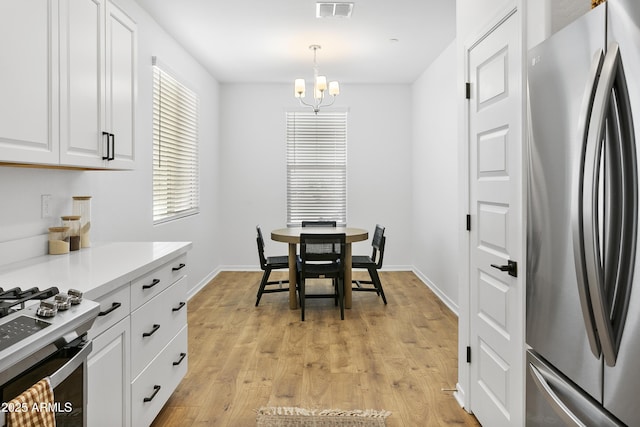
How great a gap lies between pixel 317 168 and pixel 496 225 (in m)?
4.59

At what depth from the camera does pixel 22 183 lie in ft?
7.20

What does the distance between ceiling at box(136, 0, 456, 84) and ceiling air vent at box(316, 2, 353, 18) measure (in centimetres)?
6

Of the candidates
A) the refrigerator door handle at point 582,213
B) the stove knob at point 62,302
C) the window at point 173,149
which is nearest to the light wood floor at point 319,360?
the window at point 173,149

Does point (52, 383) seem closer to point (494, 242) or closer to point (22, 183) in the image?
point (22, 183)

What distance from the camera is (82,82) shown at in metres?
2.06

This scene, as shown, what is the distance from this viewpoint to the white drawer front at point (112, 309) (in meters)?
1.59

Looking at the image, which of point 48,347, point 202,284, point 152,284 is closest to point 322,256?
point 202,284

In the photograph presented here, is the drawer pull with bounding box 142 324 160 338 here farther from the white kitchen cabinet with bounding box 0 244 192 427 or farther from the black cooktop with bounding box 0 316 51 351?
the black cooktop with bounding box 0 316 51 351

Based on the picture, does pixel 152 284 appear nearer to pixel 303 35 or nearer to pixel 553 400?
pixel 553 400

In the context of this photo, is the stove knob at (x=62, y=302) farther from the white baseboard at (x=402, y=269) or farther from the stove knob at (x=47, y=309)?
the white baseboard at (x=402, y=269)

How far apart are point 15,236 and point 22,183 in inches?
10.9

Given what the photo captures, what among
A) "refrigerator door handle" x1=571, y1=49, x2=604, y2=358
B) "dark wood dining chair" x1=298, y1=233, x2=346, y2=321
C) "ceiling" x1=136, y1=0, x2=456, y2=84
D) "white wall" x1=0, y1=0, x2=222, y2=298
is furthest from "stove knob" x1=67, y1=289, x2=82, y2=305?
"ceiling" x1=136, y1=0, x2=456, y2=84

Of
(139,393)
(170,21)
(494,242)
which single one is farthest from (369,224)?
(139,393)

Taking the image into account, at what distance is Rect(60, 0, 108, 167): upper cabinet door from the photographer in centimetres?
193
